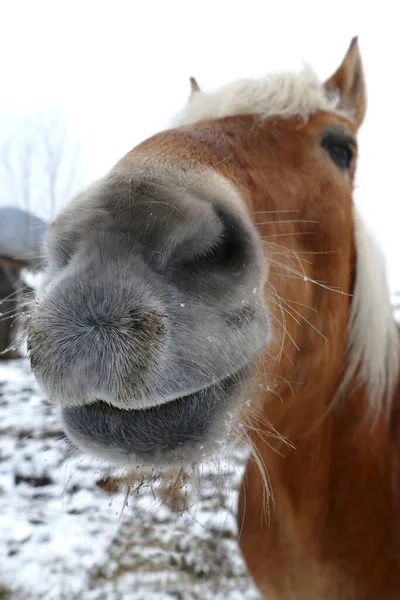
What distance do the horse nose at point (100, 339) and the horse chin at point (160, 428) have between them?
0.09 metres

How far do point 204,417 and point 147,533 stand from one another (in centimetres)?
338

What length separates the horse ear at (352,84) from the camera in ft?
7.05

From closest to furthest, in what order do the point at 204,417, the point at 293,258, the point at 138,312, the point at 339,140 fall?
the point at 138,312 < the point at 204,417 < the point at 293,258 < the point at 339,140

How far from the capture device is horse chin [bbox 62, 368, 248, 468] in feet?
3.08

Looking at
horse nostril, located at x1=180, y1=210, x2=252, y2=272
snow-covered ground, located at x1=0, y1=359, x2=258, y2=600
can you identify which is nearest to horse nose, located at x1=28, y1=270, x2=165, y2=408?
horse nostril, located at x1=180, y1=210, x2=252, y2=272

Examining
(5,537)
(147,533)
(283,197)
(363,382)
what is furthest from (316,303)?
(5,537)

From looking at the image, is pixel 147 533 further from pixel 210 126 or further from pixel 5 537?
pixel 210 126

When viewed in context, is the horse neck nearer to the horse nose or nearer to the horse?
the horse

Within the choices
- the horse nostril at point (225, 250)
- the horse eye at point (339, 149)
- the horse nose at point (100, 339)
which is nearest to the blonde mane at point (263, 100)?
the horse eye at point (339, 149)

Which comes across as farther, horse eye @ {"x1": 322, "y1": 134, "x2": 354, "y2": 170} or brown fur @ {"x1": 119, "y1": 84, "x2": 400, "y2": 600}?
horse eye @ {"x1": 322, "y1": 134, "x2": 354, "y2": 170}

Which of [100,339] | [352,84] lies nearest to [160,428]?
[100,339]

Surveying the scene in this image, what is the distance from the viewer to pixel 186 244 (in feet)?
2.85

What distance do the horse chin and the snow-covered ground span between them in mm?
1624

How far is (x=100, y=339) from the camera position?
0.83m
